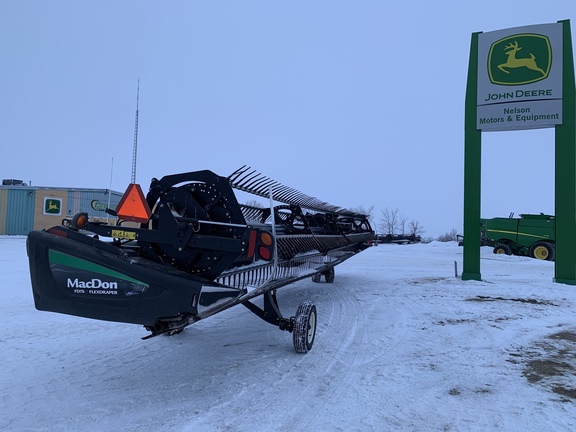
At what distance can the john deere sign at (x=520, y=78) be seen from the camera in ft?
35.8

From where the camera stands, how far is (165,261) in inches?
144

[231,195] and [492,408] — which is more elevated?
[231,195]

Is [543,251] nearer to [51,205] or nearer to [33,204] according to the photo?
[51,205]

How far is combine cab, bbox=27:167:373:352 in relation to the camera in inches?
120

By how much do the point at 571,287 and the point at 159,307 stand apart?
1054 cm

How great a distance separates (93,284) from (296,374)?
2032 mm

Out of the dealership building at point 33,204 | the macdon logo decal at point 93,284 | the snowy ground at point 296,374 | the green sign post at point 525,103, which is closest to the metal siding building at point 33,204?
the dealership building at point 33,204

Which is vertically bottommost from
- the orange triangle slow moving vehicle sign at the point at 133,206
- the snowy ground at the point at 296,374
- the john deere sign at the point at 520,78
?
the snowy ground at the point at 296,374

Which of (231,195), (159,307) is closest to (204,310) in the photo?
(159,307)

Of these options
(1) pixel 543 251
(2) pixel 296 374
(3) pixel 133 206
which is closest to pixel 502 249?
(1) pixel 543 251

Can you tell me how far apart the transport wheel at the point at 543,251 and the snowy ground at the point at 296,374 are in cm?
1719

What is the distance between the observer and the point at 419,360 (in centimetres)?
448

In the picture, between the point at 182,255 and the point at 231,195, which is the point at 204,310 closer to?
the point at 182,255

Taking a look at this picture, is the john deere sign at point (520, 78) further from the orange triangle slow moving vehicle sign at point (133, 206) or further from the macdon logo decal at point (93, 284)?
the macdon logo decal at point (93, 284)
